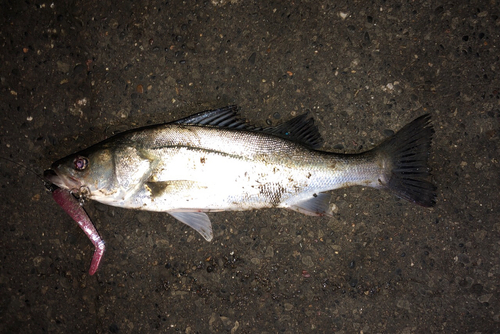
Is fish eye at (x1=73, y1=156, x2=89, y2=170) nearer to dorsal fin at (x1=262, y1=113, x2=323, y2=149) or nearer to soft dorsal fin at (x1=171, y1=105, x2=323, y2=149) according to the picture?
soft dorsal fin at (x1=171, y1=105, x2=323, y2=149)

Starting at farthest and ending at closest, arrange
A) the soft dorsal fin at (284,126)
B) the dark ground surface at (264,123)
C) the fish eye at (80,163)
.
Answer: the dark ground surface at (264,123) < the soft dorsal fin at (284,126) < the fish eye at (80,163)

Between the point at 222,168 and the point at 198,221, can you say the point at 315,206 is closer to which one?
the point at 222,168

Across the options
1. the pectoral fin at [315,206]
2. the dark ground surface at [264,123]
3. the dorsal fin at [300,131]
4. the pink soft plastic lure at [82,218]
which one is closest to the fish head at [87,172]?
the pink soft plastic lure at [82,218]

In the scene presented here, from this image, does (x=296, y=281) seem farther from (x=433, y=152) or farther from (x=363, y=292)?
(x=433, y=152)

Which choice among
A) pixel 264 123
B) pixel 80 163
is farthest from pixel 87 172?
pixel 264 123

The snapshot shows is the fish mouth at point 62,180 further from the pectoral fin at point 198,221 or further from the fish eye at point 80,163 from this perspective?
the pectoral fin at point 198,221

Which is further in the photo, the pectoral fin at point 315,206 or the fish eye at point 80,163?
the pectoral fin at point 315,206

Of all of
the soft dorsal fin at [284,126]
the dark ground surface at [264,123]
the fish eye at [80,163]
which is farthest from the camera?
the dark ground surface at [264,123]
